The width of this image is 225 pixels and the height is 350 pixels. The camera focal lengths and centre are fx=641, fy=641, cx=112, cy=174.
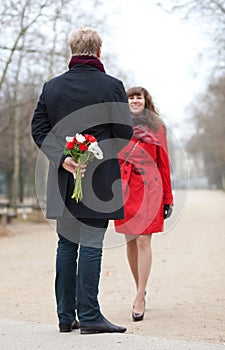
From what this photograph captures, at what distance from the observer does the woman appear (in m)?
6.12

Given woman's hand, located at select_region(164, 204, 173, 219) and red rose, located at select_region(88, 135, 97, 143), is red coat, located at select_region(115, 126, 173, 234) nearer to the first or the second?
woman's hand, located at select_region(164, 204, 173, 219)

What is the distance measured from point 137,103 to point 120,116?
63.5 inches

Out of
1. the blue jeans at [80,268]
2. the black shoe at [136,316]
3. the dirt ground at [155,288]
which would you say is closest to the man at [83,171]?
the blue jeans at [80,268]

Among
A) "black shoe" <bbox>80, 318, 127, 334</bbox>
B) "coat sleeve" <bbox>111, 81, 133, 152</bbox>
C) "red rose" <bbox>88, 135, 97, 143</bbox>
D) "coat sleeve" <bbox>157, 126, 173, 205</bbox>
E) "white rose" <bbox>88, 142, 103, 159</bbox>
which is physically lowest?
"black shoe" <bbox>80, 318, 127, 334</bbox>

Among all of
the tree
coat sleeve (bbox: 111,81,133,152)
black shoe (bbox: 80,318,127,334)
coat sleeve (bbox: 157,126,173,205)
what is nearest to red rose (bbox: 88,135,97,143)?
coat sleeve (bbox: 111,81,133,152)

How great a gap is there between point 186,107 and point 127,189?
167ft

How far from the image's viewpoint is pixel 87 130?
4.72 meters

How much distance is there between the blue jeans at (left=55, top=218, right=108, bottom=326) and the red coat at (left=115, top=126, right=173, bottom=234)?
142 centimetres

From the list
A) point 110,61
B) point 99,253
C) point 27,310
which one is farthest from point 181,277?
point 110,61

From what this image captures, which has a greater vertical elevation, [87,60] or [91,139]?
[87,60]

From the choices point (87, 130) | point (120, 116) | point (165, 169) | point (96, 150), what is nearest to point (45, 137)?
point (87, 130)

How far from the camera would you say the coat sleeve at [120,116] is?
4711mm

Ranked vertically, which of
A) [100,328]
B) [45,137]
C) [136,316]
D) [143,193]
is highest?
[45,137]

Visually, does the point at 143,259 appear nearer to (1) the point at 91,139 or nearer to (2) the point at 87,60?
(1) the point at 91,139
